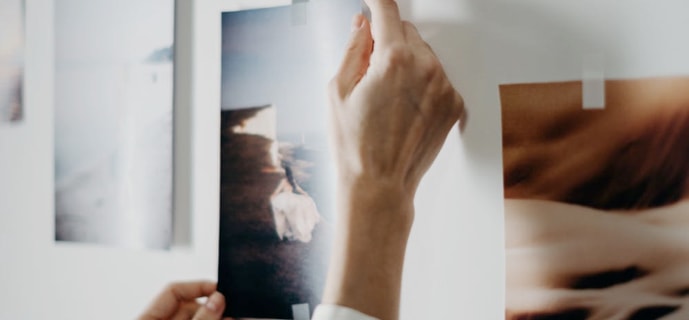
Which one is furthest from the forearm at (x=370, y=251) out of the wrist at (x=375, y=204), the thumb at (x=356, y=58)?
the thumb at (x=356, y=58)

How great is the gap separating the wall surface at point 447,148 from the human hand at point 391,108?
0.04 meters

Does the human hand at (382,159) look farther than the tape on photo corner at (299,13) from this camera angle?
No

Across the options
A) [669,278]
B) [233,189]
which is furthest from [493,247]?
[233,189]

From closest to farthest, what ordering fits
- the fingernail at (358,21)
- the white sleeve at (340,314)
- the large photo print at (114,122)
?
the white sleeve at (340,314) < the fingernail at (358,21) < the large photo print at (114,122)

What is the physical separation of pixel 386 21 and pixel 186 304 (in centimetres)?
40

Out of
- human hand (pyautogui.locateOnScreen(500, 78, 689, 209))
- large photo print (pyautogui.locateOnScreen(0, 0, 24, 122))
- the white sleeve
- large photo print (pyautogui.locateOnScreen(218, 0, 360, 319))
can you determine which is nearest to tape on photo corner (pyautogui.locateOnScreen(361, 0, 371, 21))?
large photo print (pyautogui.locateOnScreen(218, 0, 360, 319))

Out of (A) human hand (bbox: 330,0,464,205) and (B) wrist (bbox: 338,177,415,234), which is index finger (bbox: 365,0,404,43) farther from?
(B) wrist (bbox: 338,177,415,234)

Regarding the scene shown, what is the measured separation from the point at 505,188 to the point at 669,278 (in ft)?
0.54

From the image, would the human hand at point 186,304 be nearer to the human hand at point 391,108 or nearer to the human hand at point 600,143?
the human hand at point 391,108

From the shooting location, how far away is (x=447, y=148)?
58cm

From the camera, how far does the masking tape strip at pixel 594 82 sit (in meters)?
0.53

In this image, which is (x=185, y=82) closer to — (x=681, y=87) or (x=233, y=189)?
(x=233, y=189)

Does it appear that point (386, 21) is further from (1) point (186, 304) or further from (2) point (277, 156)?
(1) point (186, 304)

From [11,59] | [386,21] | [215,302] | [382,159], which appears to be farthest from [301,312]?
[11,59]
